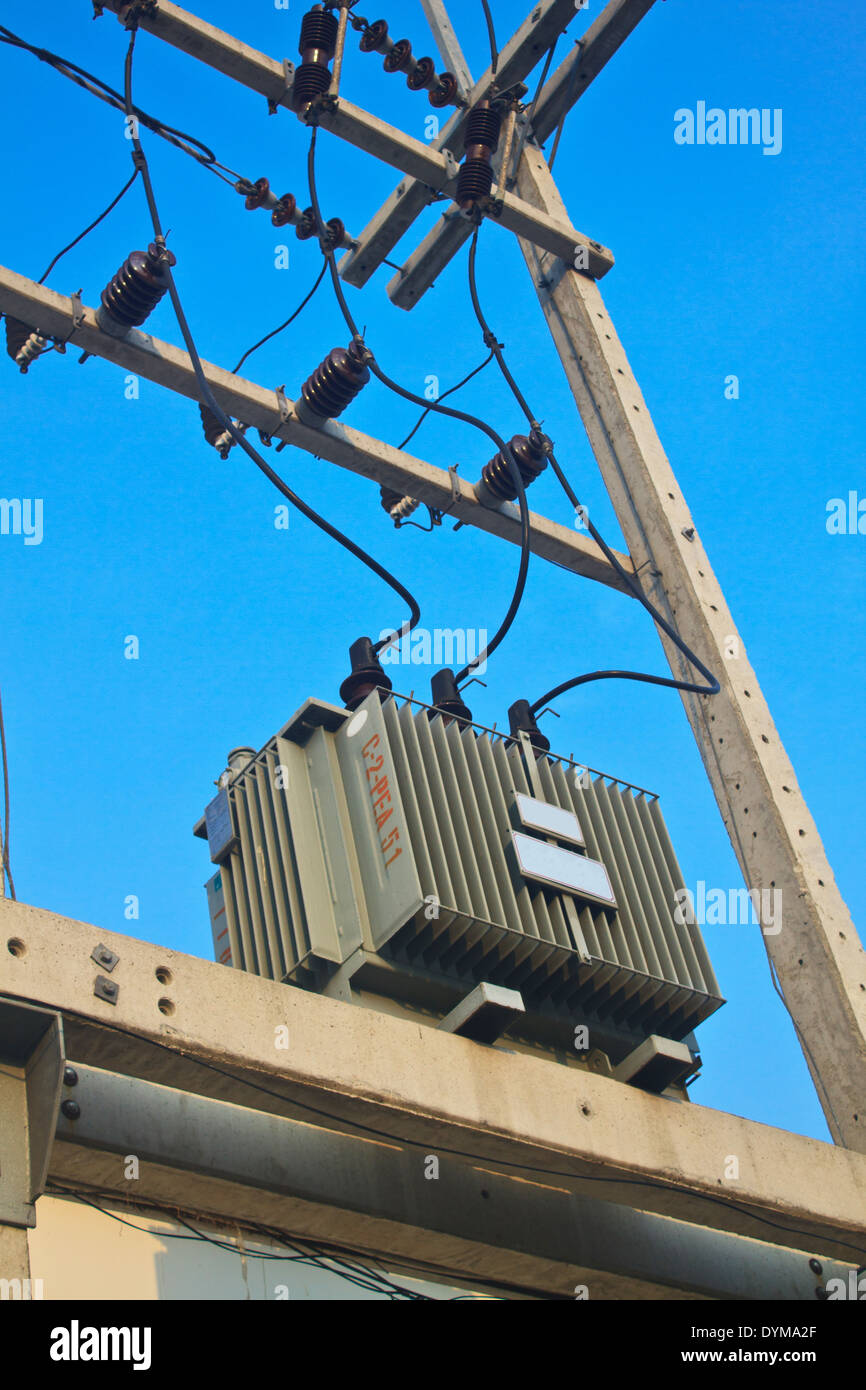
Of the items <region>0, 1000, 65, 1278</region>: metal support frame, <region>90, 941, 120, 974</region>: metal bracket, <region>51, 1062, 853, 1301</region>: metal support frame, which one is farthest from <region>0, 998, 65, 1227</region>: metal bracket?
<region>51, 1062, 853, 1301</region>: metal support frame

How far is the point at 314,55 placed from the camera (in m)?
5.20

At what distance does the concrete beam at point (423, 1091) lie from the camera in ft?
8.80

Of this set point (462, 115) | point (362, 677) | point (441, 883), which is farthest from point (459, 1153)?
point (462, 115)

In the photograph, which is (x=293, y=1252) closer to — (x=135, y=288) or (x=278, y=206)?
→ (x=135, y=288)

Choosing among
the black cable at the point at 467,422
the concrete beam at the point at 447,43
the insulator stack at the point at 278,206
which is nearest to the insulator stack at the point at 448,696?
the black cable at the point at 467,422

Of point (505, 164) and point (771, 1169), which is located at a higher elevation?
point (505, 164)

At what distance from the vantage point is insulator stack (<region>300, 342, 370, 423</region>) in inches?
193

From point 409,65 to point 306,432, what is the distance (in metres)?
1.56

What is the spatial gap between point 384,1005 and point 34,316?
2300 millimetres

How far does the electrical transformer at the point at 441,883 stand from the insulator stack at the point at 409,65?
2.68m
